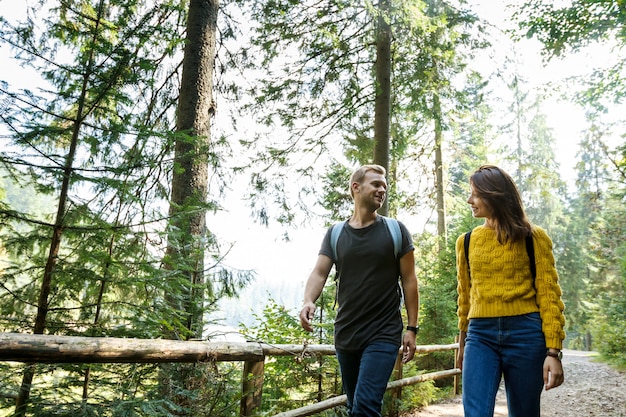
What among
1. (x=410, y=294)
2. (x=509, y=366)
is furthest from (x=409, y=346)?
(x=509, y=366)

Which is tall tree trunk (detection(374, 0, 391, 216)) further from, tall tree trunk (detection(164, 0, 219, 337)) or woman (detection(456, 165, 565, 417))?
woman (detection(456, 165, 565, 417))

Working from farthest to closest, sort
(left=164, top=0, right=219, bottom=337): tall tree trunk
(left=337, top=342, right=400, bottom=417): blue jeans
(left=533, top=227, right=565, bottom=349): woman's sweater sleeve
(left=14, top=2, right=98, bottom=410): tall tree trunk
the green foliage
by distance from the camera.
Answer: (left=164, top=0, right=219, bottom=337): tall tree trunk → the green foliage → (left=14, top=2, right=98, bottom=410): tall tree trunk → (left=337, top=342, right=400, bottom=417): blue jeans → (left=533, top=227, right=565, bottom=349): woman's sweater sleeve

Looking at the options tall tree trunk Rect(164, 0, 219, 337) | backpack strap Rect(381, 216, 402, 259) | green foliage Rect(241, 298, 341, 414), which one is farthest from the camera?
tall tree trunk Rect(164, 0, 219, 337)

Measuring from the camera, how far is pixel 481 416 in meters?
2.11

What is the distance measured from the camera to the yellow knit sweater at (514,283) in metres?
2.13

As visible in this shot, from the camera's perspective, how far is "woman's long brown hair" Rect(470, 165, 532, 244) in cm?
231

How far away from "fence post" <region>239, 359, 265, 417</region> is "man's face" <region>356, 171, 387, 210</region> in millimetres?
1486

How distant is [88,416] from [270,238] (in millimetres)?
6198

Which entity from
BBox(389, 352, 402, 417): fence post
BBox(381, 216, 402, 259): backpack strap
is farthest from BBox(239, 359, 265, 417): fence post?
BBox(389, 352, 402, 417): fence post

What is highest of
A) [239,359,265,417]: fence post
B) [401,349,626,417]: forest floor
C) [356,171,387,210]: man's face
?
[356,171,387,210]: man's face

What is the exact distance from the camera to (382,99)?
7824mm

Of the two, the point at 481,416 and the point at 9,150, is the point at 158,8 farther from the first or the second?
the point at 481,416

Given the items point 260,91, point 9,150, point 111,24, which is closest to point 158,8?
point 260,91

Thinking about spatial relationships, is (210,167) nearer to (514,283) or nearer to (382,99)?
(382,99)
